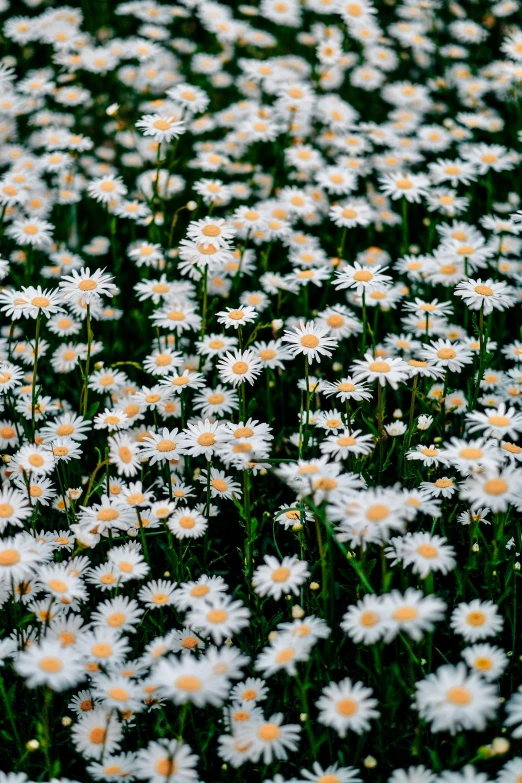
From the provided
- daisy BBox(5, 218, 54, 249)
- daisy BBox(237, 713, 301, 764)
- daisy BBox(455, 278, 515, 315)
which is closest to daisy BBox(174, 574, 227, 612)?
daisy BBox(237, 713, 301, 764)

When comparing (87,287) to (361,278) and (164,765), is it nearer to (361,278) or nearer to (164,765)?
(361,278)

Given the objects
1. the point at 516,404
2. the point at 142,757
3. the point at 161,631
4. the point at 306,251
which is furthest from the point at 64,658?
the point at 306,251

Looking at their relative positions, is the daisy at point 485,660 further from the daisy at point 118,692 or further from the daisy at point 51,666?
the daisy at point 51,666

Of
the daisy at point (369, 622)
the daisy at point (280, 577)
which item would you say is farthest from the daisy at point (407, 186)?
the daisy at point (369, 622)

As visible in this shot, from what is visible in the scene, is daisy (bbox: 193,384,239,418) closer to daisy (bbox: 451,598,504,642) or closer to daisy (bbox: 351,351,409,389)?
daisy (bbox: 351,351,409,389)

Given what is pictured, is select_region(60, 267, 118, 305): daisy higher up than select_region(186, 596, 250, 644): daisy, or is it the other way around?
select_region(60, 267, 118, 305): daisy

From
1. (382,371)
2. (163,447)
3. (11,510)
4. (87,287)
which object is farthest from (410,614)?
(87,287)
